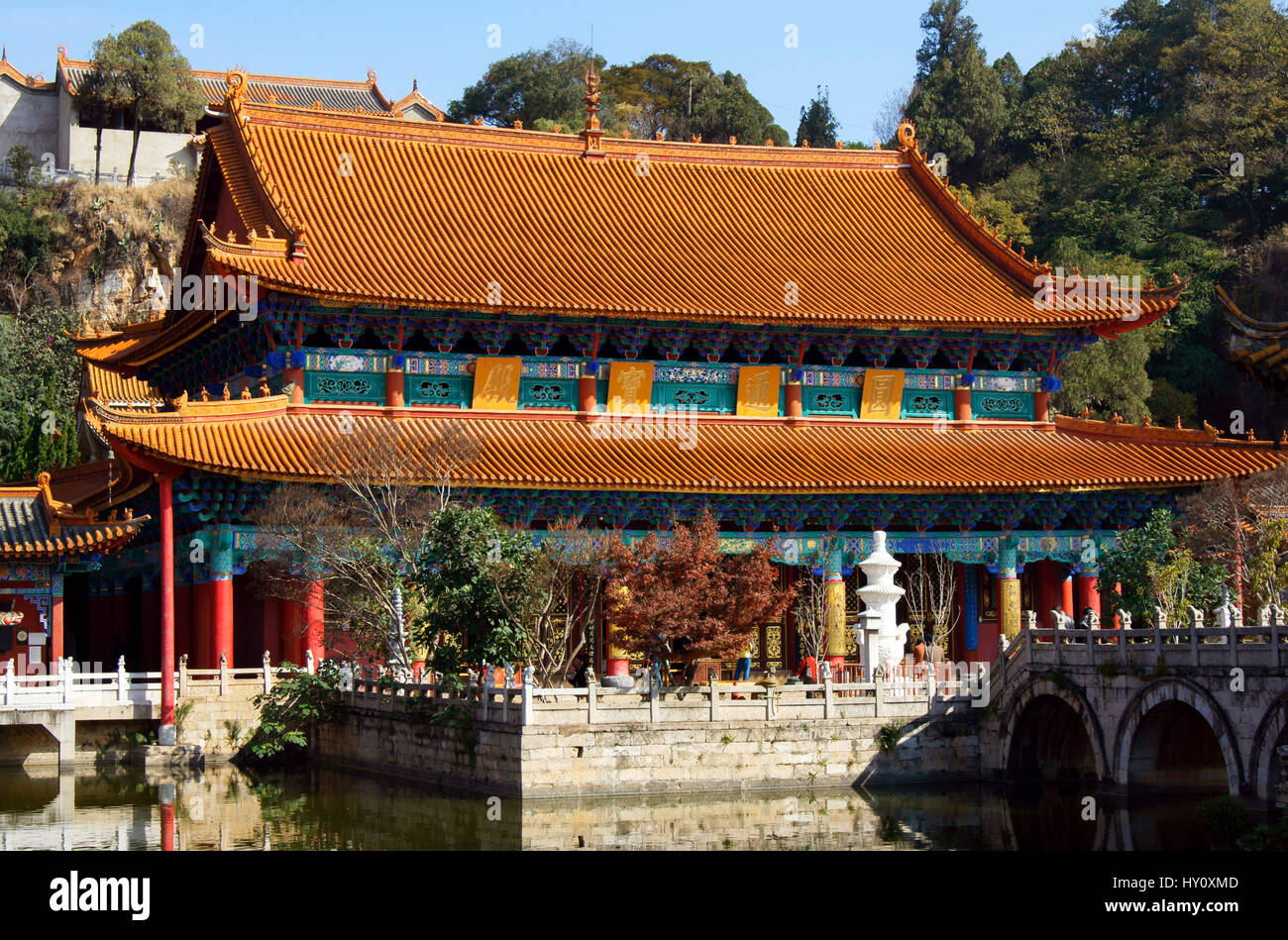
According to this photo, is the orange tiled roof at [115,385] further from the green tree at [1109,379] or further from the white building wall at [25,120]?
the white building wall at [25,120]

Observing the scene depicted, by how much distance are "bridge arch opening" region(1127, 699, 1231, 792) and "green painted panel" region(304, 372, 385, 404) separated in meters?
16.2

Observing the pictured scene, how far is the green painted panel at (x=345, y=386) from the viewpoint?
34.1m

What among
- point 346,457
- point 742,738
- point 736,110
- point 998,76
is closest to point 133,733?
point 346,457

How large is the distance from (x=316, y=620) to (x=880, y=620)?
10.1 metres

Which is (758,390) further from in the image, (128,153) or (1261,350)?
(128,153)

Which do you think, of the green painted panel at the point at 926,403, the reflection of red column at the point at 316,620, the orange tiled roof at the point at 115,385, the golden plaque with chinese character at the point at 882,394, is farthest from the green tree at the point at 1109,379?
the reflection of red column at the point at 316,620

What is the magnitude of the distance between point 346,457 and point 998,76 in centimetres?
5510

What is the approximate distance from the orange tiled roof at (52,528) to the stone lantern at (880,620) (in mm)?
13559

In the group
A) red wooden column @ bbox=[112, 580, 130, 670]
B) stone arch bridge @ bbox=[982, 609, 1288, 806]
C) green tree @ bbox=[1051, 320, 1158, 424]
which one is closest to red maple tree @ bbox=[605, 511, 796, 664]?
stone arch bridge @ bbox=[982, 609, 1288, 806]

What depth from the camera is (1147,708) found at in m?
25.6

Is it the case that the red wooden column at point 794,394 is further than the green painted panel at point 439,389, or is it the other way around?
the red wooden column at point 794,394

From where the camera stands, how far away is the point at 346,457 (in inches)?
1255

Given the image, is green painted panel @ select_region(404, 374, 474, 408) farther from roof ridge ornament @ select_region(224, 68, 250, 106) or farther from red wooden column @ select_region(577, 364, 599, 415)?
roof ridge ornament @ select_region(224, 68, 250, 106)

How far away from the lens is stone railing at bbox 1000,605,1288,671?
23.2 metres
